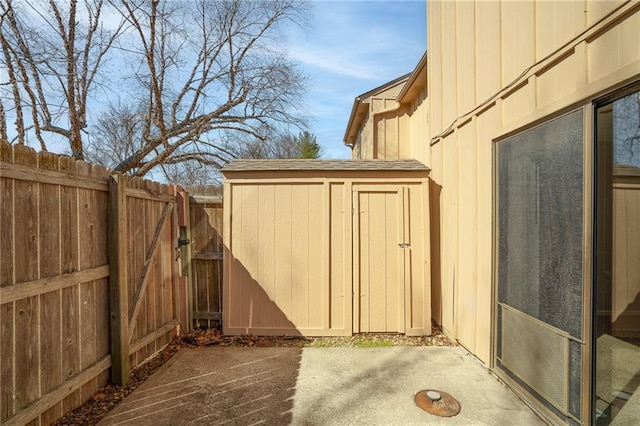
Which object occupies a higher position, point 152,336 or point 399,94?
point 399,94

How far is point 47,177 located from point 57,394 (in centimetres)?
153

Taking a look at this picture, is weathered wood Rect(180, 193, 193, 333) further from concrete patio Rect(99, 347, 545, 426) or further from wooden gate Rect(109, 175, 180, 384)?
concrete patio Rect(99, 347, 545, 426)

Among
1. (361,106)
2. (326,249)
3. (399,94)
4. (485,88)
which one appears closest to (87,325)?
(326,249)

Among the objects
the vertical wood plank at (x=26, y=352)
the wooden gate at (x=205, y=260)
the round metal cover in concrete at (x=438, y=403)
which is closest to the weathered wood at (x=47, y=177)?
the vertical wood plank at (x=26, y=352)

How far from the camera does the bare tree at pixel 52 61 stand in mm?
6699

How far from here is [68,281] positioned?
2.39m

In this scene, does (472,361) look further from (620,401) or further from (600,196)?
(600,196)

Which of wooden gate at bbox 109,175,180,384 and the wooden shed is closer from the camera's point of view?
wooden gate at bbox 109,175,180,384

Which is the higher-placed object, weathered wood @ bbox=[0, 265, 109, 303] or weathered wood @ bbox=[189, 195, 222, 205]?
weathered wood @ bbox=[189, 195, 222, 205]

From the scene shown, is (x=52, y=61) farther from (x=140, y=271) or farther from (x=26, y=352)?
(x=26, y=352)

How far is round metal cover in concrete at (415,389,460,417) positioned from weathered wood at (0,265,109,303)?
2.92 m

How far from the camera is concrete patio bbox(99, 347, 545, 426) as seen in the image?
2475 millimetres

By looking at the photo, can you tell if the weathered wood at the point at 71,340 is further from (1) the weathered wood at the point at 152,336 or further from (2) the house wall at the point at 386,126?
(2) the house wall at the point at 386,126

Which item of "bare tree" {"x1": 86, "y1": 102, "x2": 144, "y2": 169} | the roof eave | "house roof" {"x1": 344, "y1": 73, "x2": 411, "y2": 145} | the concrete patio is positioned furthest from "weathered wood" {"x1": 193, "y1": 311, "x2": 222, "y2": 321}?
"bare tree" {"x1": 86, "y1": 102, "x2": 144, "y2": 169}
